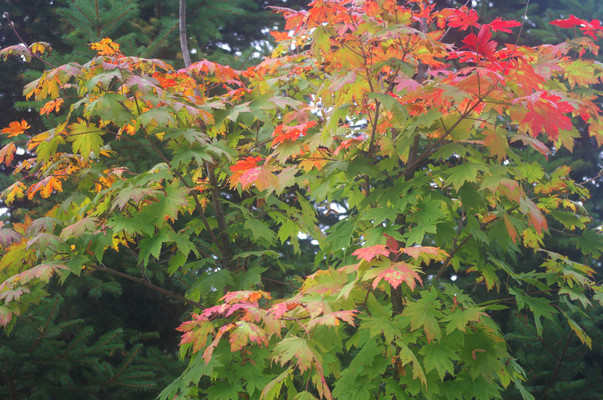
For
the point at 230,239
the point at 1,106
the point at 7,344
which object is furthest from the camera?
the point at 1,106

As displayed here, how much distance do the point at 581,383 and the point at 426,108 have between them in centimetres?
341

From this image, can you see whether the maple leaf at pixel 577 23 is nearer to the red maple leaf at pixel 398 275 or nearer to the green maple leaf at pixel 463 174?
the green maple leaf at pixel 463 174

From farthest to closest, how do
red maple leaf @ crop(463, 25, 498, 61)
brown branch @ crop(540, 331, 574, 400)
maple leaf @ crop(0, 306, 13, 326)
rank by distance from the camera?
brown branch @ crop(540, 331, 574, 400)
maple leaf @ crop(0, 306, 13, 326)
red maple leaf @ crop(463, 25, 498, 61)

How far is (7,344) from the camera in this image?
11.9 feet

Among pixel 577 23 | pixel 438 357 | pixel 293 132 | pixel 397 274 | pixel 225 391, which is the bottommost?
pixel 225 391

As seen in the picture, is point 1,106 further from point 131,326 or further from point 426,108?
point 426,108

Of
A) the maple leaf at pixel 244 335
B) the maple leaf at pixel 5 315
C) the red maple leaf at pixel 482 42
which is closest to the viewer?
the maple leaf at pixel 244 335

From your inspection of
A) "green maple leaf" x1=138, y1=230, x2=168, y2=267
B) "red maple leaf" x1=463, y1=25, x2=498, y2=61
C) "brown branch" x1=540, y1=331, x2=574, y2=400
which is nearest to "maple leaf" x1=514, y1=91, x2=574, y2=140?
"red maple leaf" x1=463, y1=25, x2=498, y2=61

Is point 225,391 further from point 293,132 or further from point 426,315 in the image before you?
point 293,132

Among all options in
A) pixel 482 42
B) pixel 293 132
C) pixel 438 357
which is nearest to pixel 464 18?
pixel 482 42

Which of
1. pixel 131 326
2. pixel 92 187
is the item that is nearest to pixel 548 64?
pixel 92 187

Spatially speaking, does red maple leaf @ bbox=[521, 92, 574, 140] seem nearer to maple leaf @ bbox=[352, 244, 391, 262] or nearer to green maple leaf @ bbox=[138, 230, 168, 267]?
maple leaf @ bbox=[352, 244, 391, 262]

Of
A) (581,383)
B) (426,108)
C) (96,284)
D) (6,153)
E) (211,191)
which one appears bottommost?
(581,383)

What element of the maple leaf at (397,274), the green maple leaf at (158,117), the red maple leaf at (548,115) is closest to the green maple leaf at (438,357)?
the maple leaf at (397,274)
